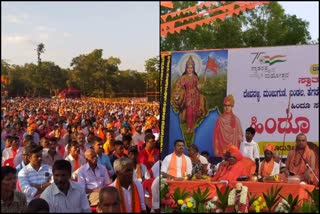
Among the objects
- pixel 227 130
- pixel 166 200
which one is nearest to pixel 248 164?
pixel 227 130

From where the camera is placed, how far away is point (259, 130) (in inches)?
318

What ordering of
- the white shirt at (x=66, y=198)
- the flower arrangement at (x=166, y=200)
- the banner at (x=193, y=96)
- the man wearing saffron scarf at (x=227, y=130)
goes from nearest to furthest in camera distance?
the white shirt at (x=66, y=198) → the flower arrangement at (x=166, y=200) → the man wearing saffron scarf at (x=227, y=130) → the banner at (x=193, y=96)

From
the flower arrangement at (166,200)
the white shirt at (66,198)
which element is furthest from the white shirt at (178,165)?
the white shirt at (66,198)

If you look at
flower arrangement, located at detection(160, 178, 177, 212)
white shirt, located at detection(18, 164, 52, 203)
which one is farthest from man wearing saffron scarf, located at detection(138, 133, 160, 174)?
flower arrangement, located at detection(160, 178, 177, 212)

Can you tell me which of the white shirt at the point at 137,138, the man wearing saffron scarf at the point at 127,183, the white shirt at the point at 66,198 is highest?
the white shirt at the point at 137,138

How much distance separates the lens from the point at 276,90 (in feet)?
26.1

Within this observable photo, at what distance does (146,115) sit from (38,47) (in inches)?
40.2

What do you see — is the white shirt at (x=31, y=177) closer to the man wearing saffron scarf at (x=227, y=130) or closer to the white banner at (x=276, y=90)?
the man wearing saffron scarf at (x=227, y=130)

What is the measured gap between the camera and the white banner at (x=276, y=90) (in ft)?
25.2

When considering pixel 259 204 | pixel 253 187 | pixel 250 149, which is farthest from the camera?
pixel 250 149

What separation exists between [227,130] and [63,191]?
4681mm

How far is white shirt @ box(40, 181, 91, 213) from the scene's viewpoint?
3686mm

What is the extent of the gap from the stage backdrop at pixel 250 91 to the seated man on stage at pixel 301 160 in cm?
14

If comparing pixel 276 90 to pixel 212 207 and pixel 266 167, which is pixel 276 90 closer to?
pixel 266 167
